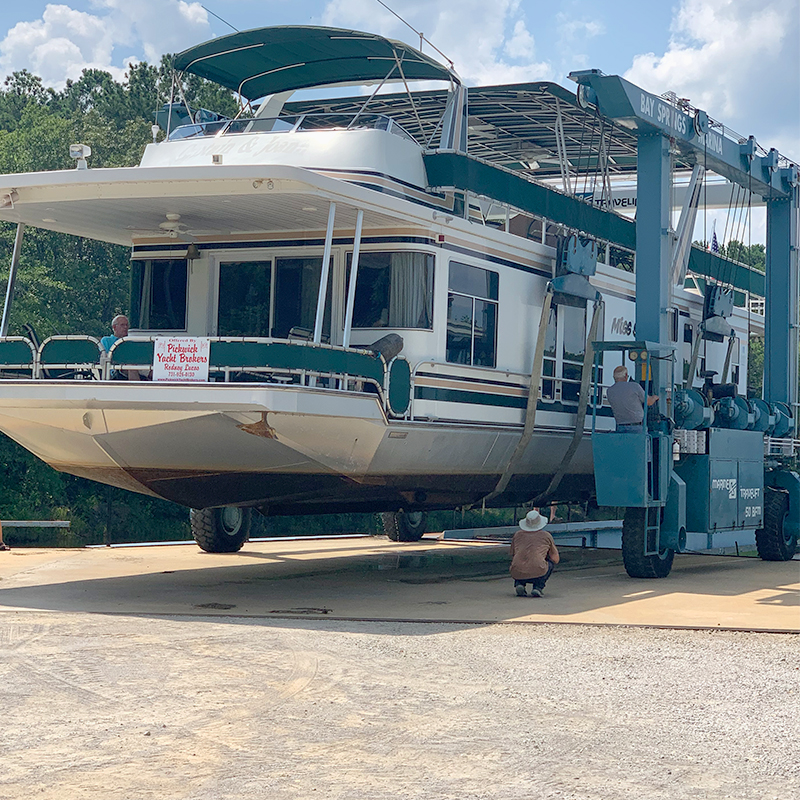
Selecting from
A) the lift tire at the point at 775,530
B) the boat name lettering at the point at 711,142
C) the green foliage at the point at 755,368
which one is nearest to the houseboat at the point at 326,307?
the boat name lettering at the point at 711,142

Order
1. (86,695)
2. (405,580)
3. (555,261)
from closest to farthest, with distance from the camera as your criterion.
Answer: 1. (86,695)
2. (405,580)
3. (555,261)

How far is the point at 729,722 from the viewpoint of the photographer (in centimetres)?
698

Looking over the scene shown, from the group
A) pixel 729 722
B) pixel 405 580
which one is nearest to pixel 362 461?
pixel 405 580

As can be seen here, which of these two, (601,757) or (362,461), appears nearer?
(601,757)

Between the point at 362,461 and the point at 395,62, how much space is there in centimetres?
508

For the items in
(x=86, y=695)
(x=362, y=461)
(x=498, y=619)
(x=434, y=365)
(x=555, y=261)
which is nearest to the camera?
(x=86, y=695)

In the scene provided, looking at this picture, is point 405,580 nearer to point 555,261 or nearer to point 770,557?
point 555,261

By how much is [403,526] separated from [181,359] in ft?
30.9

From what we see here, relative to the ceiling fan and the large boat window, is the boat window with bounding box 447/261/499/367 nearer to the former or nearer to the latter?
the ceiling fan

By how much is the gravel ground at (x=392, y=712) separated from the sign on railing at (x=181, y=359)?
224 centimetres

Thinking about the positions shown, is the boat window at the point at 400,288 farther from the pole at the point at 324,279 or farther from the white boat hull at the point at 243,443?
the pole at the point at 324,279

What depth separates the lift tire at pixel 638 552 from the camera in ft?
46.3

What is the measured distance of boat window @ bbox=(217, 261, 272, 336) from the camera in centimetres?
1396

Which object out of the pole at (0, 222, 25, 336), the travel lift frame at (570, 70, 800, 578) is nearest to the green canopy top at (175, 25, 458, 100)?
the travel lift frame at (570, 70, 800, 578)
